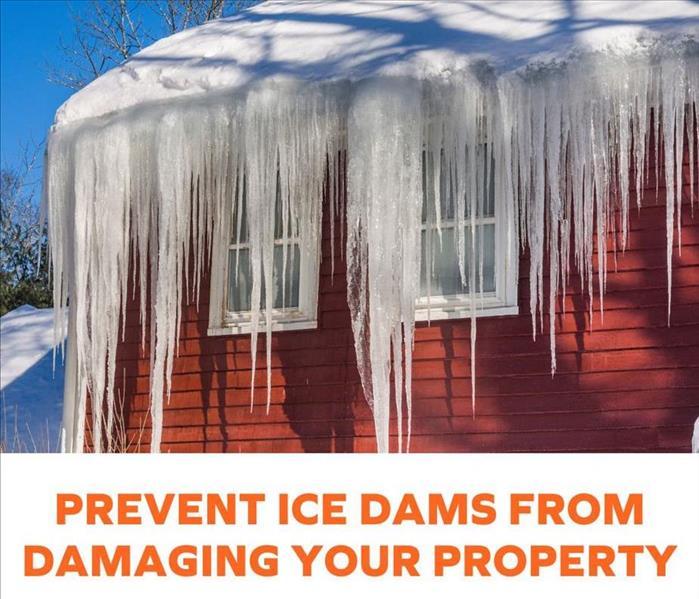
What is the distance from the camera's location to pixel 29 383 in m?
15.0

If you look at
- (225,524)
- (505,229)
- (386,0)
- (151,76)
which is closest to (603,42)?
(505,229)

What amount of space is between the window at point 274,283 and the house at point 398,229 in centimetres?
2

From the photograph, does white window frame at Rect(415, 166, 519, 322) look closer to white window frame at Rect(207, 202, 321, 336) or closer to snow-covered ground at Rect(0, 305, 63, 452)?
white window frame at Rect(207, 202, 321, 336)

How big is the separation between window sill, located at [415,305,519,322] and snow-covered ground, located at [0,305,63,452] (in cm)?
565

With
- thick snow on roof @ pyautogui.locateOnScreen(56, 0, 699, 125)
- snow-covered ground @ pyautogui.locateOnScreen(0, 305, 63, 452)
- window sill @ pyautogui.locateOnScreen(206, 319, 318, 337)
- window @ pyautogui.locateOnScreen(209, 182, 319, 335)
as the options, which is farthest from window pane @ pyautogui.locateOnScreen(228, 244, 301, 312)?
snow-covered ground @ pyautogui.locateOnScreen(0, 305, 63, 452)

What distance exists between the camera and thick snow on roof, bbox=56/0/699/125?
6.43m

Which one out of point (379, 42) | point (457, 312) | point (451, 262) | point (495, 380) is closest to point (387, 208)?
point (451, 262)

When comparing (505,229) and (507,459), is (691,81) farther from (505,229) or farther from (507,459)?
(507,459)

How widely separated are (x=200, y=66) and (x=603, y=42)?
2.75m

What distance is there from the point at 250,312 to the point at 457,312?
1562 millimetres

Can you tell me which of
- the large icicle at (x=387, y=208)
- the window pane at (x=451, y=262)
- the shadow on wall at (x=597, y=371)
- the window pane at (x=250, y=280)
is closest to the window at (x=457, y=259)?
the window pane at (x=451, y=262)

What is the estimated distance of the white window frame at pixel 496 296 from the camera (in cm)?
708

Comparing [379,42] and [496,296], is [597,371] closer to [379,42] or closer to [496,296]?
[496,296]

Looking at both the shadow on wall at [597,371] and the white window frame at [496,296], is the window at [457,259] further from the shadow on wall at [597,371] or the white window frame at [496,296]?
the shadow on wall at [597,371]
